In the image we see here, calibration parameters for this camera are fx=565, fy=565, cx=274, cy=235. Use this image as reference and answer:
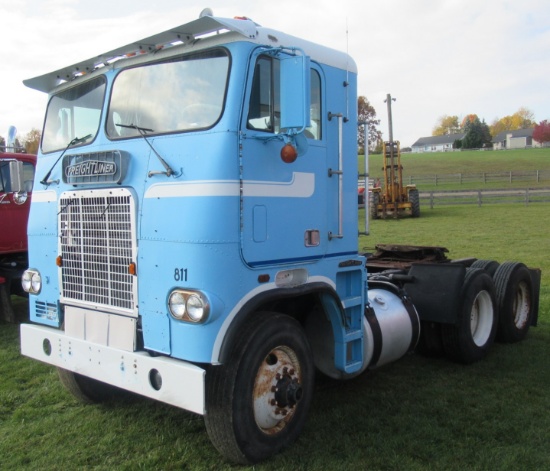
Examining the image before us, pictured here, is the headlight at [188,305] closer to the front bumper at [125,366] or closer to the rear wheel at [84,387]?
the front bumper at [125,366]

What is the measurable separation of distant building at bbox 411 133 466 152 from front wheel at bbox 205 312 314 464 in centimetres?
11567

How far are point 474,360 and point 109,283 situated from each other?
4069 millimetres

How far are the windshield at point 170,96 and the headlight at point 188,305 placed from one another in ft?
3.68

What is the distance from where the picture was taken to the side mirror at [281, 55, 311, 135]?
369cm

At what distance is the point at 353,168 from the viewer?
480 cm

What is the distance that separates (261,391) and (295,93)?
2041 mm

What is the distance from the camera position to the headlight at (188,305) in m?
3.56

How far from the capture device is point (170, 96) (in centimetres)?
406

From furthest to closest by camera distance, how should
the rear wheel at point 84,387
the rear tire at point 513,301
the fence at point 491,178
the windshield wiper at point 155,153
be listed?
the fence at point 491,178, the rear tire at point 513,301, the rear wheel at point 84,387, the windshield wiper at point 155,153

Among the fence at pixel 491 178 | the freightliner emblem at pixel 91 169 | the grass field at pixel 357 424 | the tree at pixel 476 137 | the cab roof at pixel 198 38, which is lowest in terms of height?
the grass field at pixel 357 424

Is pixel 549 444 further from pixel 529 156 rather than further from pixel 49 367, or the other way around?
pixel 529 156

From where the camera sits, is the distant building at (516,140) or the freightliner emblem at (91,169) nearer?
the freightliner emblem at (91,169)

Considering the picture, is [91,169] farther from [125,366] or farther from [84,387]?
→ [84,387]

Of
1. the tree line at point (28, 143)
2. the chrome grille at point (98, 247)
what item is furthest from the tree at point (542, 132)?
the chrome grille at point (98, 247)
